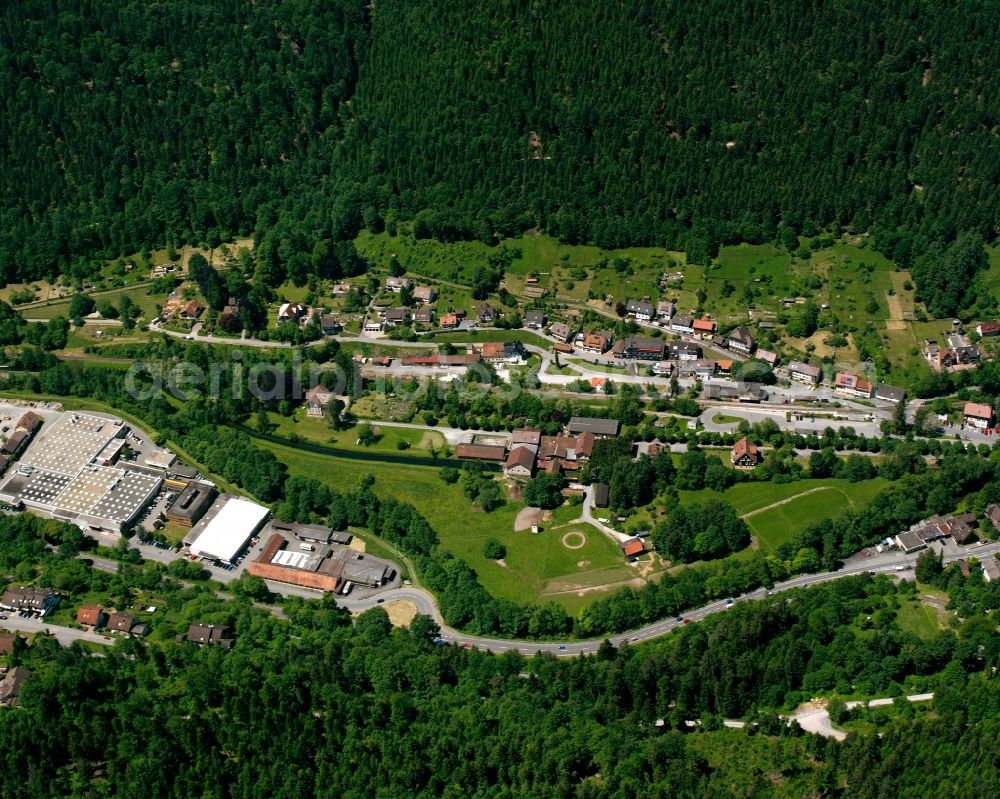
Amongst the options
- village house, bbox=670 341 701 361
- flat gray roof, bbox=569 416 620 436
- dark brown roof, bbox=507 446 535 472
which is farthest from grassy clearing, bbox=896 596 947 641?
village house, bbox=670 341 701 361

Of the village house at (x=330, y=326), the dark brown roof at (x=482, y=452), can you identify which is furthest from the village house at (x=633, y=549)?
the village house at (x=330, y=326)

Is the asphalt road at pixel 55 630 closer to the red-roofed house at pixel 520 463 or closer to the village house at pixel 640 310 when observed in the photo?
the red-roofed house at pixel 520 463

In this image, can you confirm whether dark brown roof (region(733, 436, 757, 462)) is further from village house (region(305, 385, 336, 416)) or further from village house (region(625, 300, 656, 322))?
village house (region(305, 385, 336, 416))

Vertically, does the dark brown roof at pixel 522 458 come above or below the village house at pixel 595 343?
below

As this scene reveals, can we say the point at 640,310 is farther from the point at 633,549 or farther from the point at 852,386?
the point at 633,549

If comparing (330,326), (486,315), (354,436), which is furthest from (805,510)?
(330,326)

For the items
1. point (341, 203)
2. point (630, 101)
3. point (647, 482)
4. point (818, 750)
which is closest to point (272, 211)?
point (341, 203)
